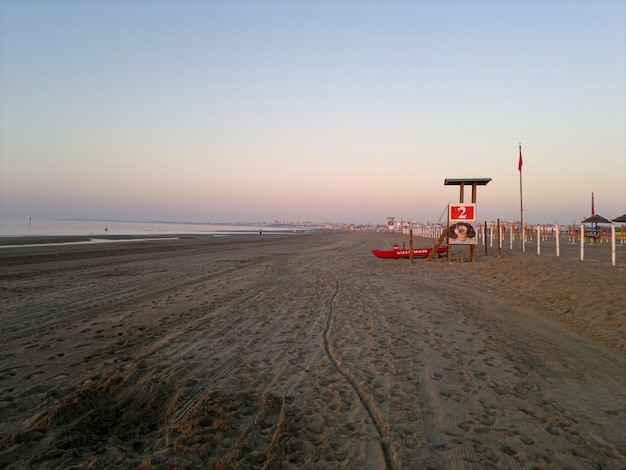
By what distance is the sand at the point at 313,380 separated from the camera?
314 centimetres

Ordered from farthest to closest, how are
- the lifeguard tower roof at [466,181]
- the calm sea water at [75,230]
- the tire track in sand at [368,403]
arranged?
the calm sea water at [75,230]
the lifeguard tower roof at [466,181]
the tire track in sand at [368,403]

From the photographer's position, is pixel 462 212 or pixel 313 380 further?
pixel 462 212

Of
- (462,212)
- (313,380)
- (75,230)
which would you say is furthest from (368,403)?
(75,230)

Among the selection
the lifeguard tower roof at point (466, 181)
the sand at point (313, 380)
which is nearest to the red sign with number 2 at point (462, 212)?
the lifeguard tower roof at point (466, 181)

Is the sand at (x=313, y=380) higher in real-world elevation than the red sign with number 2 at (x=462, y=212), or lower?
lower

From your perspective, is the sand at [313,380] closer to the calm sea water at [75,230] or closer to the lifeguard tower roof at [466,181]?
the lifeguard tower roof at [466,181]

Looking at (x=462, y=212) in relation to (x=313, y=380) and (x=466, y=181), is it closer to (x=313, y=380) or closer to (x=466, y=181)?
(x=466, y=181)

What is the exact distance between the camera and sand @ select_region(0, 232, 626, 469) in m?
3.14

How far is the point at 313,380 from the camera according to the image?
15.1 ft

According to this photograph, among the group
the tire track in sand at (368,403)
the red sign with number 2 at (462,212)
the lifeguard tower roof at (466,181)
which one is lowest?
the tire track in sand at (368,403)

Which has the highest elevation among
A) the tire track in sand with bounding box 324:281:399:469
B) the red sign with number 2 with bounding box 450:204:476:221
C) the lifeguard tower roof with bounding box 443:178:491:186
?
the lifeguard tower roof with bounding box 443:178:491:186

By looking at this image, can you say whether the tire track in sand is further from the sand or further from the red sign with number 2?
the red sign with number 2

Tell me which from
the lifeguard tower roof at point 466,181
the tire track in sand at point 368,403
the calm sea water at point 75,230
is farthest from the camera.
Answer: the calm sea water at point 75,230

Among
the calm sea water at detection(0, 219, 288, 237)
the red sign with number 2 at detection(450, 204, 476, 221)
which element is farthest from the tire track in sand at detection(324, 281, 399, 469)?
the calm sea water at detection(0, 219, 288, 237)
